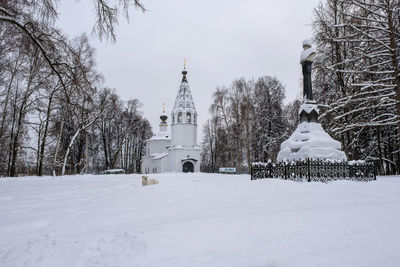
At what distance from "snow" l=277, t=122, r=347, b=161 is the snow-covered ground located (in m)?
4.71

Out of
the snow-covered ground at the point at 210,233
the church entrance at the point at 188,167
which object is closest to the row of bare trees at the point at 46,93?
the snow-covered ground at the point at 210,233

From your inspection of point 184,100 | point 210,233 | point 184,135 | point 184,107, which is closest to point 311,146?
point 210,233

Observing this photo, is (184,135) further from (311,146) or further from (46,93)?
(311,146)

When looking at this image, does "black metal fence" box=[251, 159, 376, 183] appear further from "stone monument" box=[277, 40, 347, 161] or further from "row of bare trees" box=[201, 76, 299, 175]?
"row of bare trees" box=[201, 76, 299, 175]

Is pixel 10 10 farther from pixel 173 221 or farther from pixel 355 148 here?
pixel 355 148

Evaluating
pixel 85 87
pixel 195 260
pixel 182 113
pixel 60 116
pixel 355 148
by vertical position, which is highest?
pixel 182 113

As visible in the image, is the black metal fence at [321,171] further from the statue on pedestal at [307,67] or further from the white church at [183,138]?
the white church at [183,138]

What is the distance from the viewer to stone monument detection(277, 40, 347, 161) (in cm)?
1012

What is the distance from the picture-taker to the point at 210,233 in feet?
11.3

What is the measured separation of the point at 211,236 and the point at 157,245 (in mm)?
724

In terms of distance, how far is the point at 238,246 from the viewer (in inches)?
119

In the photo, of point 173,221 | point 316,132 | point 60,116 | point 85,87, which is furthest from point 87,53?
point 173,221

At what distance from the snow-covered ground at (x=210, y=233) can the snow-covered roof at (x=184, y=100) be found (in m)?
33.3

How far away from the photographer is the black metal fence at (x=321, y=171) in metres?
8.70
